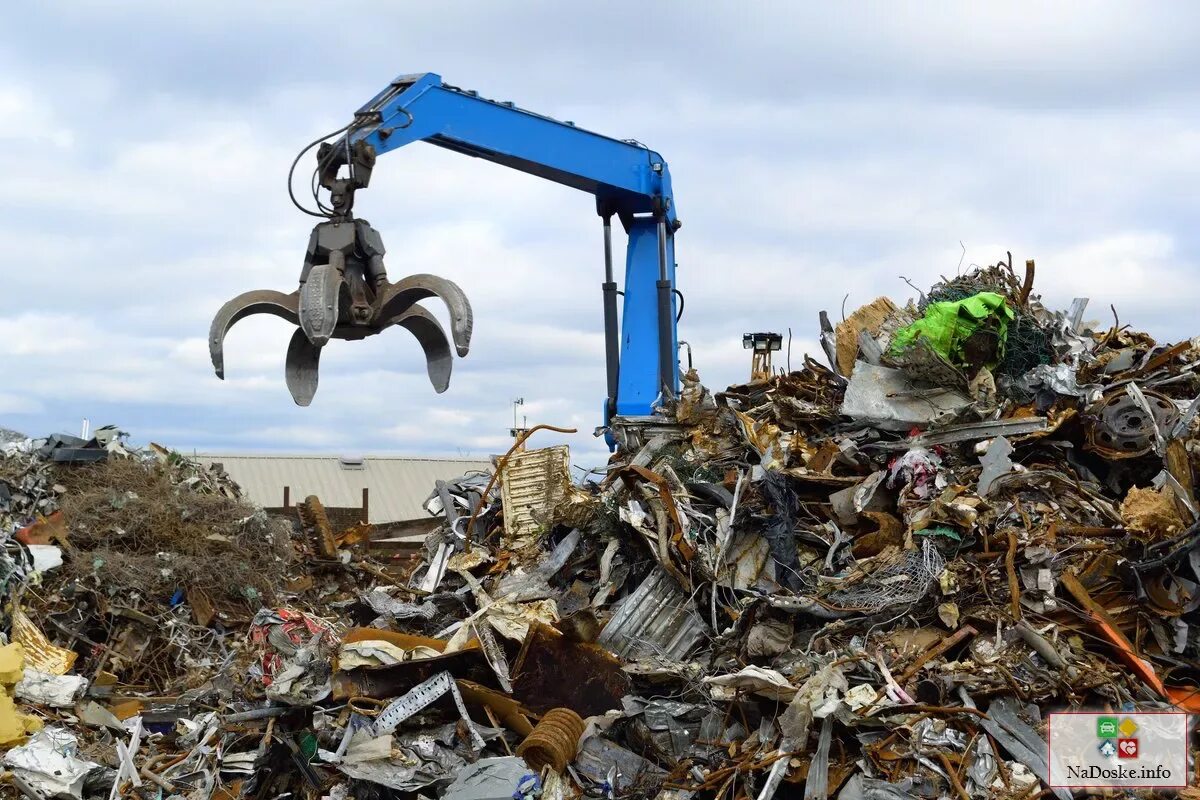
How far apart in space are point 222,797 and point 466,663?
1.85 metres

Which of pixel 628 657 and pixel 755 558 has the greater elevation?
pixel 755 558

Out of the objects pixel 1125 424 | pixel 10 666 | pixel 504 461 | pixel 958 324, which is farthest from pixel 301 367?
pixel 1125 424

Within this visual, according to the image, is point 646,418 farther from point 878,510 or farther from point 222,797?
point 222,797

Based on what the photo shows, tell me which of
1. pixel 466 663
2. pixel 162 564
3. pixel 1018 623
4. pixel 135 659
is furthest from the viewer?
pixel 162 564

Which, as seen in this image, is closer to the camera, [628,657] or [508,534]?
[628,657]

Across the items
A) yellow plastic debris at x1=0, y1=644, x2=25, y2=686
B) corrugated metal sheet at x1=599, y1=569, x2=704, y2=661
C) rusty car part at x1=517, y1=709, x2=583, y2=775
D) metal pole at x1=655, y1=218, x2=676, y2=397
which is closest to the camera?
rusty car part at x1=517, y1=709, x2=583, y2=775

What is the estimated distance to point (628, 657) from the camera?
7043 mm

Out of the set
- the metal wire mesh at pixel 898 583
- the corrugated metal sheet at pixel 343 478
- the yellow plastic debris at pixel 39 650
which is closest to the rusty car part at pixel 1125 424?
the metal wire mesh at pixel 898 583

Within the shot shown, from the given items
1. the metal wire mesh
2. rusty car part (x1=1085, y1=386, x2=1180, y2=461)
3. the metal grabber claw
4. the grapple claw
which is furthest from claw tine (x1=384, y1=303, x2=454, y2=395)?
rusty car part (x1=1085, y1=386, x2=1180, y2=461)

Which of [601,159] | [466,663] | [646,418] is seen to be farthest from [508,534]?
[601,159]

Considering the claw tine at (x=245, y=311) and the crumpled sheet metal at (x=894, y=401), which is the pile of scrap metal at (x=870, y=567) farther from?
the claw tine at (x=245, y=311)

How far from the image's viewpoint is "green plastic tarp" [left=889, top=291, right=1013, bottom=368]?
26.2 feet

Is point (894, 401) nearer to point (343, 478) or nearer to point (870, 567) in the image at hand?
point (870, 567)

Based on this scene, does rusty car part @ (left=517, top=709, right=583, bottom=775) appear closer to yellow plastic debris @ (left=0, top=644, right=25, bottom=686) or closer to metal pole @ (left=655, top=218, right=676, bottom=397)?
yellow plastic debris @ (left=0, top=644, right=25, bottom=686)
